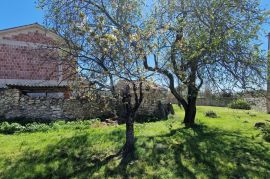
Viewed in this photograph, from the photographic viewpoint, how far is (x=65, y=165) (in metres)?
8.39

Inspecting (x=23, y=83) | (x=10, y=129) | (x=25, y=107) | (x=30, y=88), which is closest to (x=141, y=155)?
(x=10, y=129)

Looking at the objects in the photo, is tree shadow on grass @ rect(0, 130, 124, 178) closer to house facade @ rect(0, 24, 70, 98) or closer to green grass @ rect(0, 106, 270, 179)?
green grass @ rect(0, 106, 270, 179)

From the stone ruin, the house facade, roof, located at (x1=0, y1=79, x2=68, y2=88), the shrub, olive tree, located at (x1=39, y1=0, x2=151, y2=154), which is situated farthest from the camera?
the house facade

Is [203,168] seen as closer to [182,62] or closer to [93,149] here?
[93,149]

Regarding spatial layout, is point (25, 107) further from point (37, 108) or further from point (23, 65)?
point (23, 65)

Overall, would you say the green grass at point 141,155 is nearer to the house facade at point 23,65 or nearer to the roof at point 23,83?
the roof at point 23,83

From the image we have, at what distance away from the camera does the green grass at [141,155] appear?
8055 mm

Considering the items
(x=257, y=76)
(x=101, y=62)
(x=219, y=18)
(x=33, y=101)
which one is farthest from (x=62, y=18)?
(x=33, y=101)

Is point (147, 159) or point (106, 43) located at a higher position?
point (106, 43)

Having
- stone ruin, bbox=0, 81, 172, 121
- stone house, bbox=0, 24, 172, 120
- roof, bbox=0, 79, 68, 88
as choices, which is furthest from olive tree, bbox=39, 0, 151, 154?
roof, bbox=0, 79, 68, 88

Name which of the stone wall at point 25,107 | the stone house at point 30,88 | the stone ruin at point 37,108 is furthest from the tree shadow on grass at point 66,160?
the stone wall at point 25,107

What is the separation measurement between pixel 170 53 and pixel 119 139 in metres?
3.28

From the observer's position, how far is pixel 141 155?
29.8ft

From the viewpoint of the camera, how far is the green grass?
317 inches
